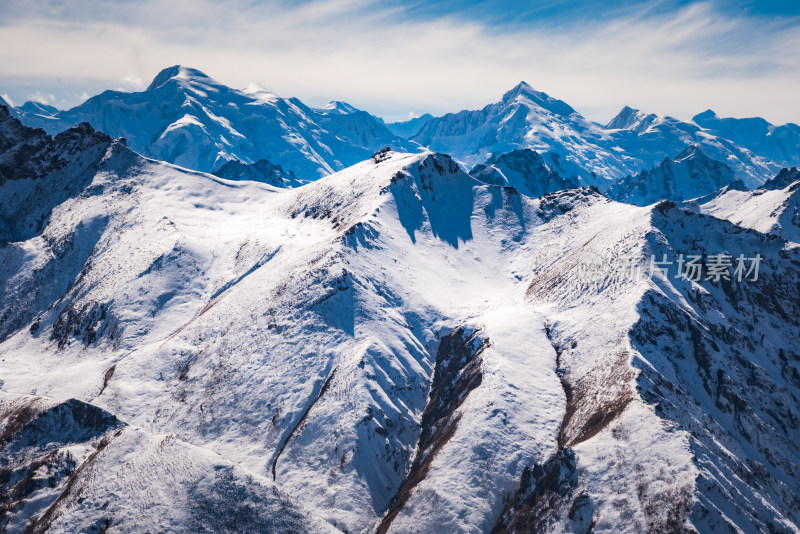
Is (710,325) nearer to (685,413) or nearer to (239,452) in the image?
(685,413)

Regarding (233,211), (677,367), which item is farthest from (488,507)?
(233,211)

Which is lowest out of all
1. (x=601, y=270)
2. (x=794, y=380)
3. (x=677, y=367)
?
(x=794, y=380)

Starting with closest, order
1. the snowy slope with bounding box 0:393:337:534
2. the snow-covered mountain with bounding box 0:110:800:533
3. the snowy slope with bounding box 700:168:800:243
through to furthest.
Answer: the snowy slope with bounding box 0:393:337:534 < the snow-covered mountain with bounding box 0:110:800:533 < the snowy slope with bounding box 700:168:800:243
